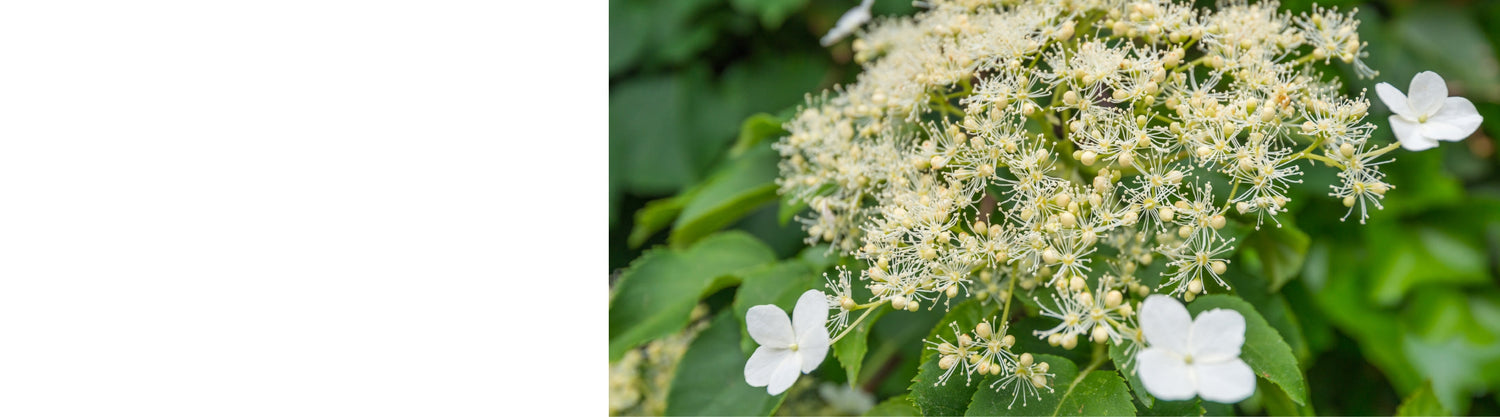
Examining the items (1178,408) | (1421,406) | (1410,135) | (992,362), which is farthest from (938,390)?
(1421,406)

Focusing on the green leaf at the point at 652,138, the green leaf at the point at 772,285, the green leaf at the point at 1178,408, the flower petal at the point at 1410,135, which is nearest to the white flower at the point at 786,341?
the green leaf at the point at 772,285

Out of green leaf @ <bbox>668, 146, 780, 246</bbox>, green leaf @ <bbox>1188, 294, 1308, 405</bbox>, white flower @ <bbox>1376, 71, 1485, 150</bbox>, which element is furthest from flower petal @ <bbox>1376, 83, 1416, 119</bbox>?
green leaf @ <bbox>668, 146, 780, 246</bbox>

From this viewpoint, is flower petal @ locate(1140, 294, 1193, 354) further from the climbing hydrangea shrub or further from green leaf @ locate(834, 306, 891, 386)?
green leaf @ locate(834, 306, 891, 386)

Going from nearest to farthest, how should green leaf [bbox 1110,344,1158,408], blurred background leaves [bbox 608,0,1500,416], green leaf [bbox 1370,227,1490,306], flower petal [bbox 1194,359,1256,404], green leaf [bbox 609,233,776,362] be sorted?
flower petal [bbox 1194,359,1256,404], green leaf [bbox 1110,344,1158,408], green leaf [bbox 609,233,776,362], blurred background leaves [bbox 608,0,1500,416], green leaf [bbox 1370,227,1490,306]

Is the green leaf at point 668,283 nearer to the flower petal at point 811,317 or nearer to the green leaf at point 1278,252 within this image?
the flower petal at point 811,317

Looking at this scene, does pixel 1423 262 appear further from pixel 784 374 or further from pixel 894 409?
pixel 784 374
